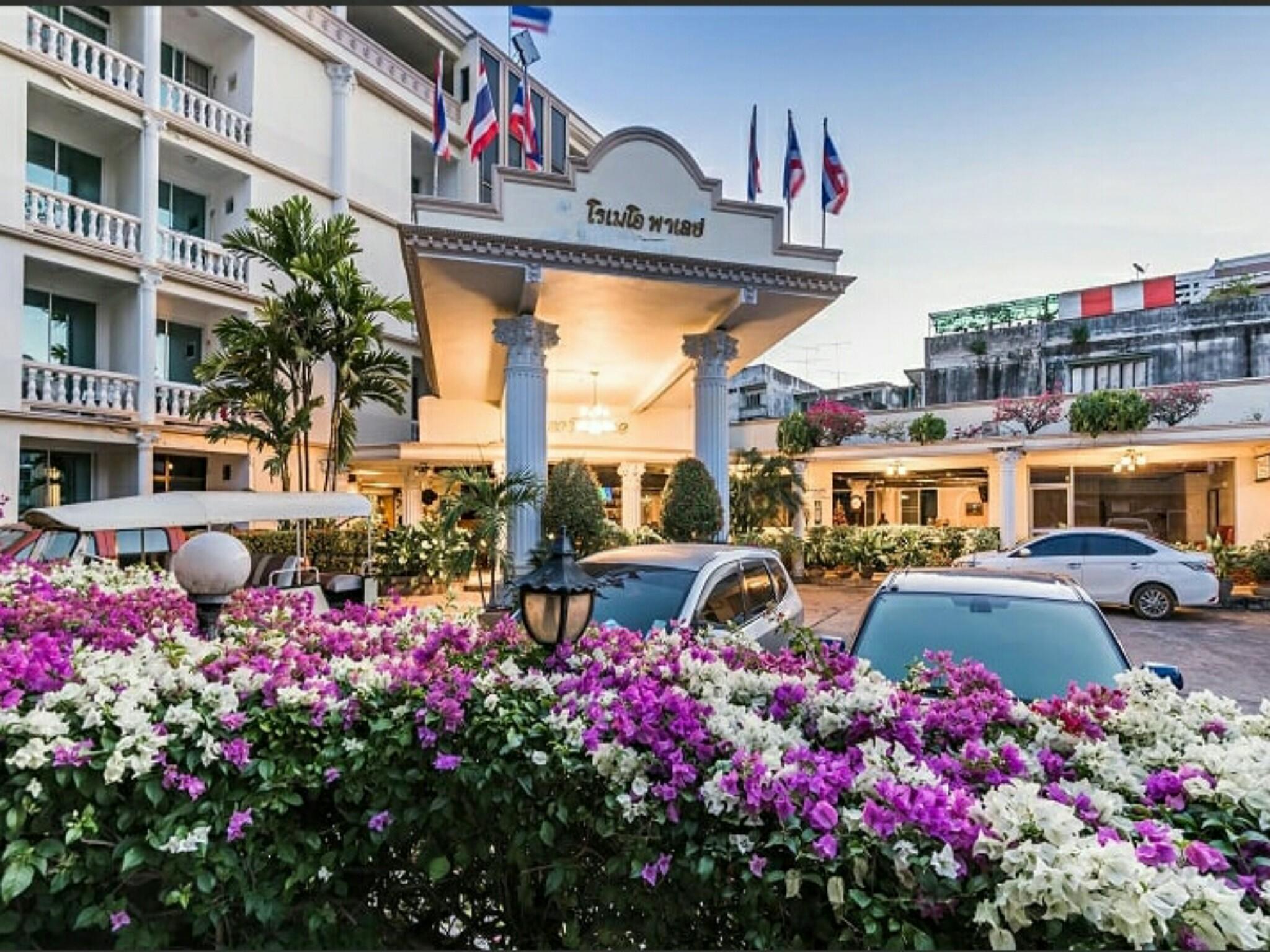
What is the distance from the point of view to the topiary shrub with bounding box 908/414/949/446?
16406 millimetres

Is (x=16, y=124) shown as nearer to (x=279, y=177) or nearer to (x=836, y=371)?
(x=279, y=177)

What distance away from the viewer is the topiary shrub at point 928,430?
646 inches

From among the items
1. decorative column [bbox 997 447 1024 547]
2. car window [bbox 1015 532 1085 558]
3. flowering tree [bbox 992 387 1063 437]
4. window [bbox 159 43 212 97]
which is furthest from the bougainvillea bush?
window [bbox 159 43 212 97]

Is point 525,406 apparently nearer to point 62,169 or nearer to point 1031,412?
point 62,169

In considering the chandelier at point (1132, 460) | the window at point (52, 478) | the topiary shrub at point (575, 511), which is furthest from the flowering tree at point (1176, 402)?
the window at point (52, 478)

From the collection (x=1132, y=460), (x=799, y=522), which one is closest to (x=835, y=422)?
(x=799, y=522)

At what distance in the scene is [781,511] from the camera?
16688 mm

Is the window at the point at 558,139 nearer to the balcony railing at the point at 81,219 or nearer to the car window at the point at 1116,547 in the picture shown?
the balcony railing at the point at 81,219

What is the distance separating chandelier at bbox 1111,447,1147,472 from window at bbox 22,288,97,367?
68.2ft

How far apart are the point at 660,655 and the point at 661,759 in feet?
3.15

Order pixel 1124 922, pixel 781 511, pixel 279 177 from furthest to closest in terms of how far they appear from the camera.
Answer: pixel 781 511 < pixel 279 177 < pixel 1124 922

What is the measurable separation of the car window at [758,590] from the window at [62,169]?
44.7ft

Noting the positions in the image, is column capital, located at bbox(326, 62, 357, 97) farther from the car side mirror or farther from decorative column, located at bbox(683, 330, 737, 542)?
the car side mirror

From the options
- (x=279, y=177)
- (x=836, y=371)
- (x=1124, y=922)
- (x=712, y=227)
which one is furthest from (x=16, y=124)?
(x=836, y=371)
